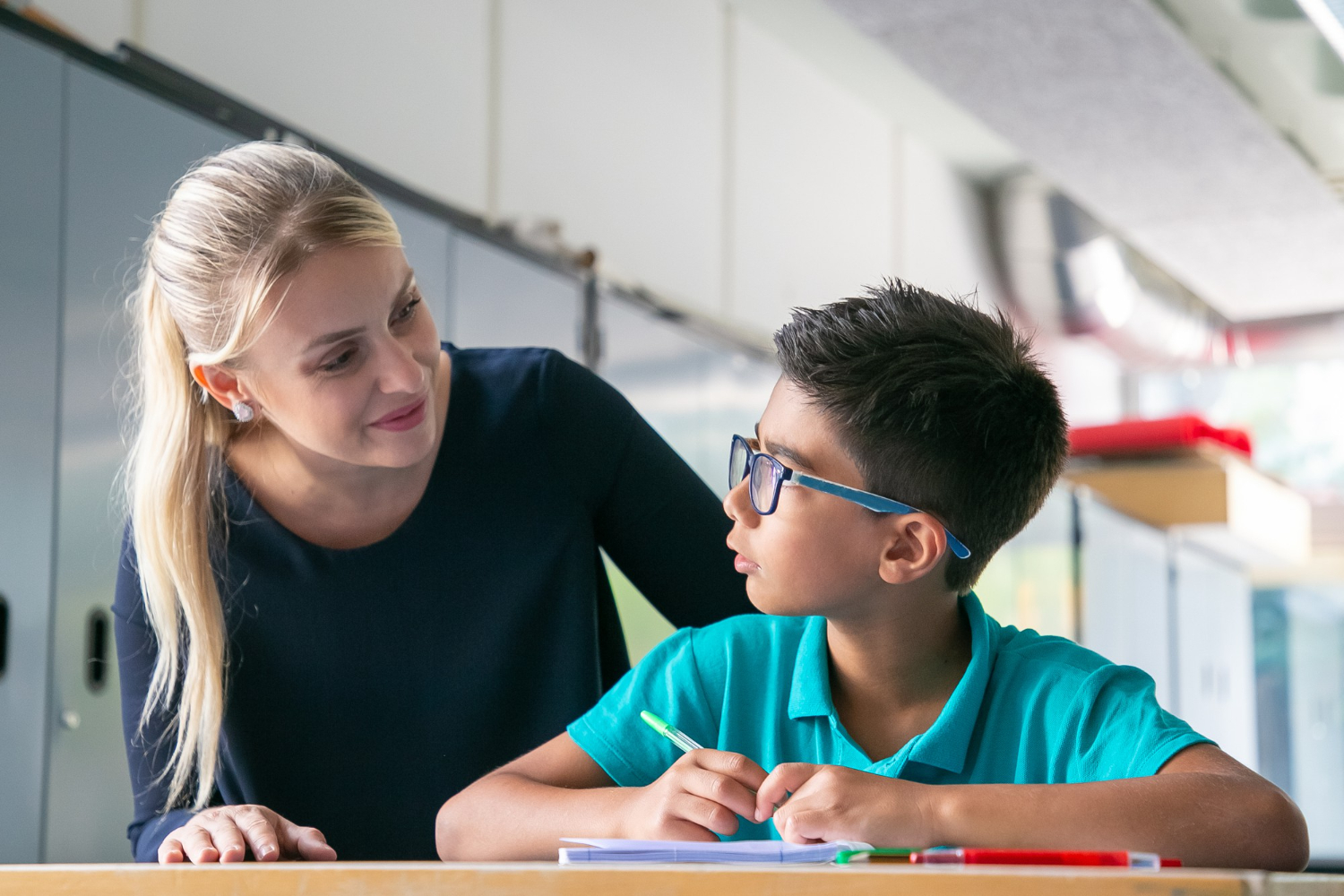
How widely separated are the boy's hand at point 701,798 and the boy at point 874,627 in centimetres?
8

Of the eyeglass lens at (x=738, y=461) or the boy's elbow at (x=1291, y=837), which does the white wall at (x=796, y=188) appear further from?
the boy's elbow at (x=1291, y=837)

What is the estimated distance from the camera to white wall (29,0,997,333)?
8.98 ft

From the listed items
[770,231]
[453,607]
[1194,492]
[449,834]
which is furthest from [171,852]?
[1194,492]

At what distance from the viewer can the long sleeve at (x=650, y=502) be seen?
4.67 ft

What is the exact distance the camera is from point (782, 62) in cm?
476

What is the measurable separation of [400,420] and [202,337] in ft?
0.71

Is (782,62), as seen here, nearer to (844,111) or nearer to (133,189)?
(844,111)

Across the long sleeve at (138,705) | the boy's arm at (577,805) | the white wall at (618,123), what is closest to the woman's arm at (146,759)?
the long sleeve at (138,705)

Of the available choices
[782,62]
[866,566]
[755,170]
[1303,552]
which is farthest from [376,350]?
[1303,552]

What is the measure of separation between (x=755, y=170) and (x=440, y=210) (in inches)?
86.2

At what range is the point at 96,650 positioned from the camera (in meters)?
1.82

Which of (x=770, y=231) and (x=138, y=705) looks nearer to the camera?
(x=138, y=705)

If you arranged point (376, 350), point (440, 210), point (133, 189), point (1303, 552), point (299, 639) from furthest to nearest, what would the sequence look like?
1. point (1303, 552)
2. point (440, 210)
3. point (133, 189)
4. point (299, 639)
5. point (376, 350)

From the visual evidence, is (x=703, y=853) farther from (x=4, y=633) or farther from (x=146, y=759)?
(x=4, y=633)
